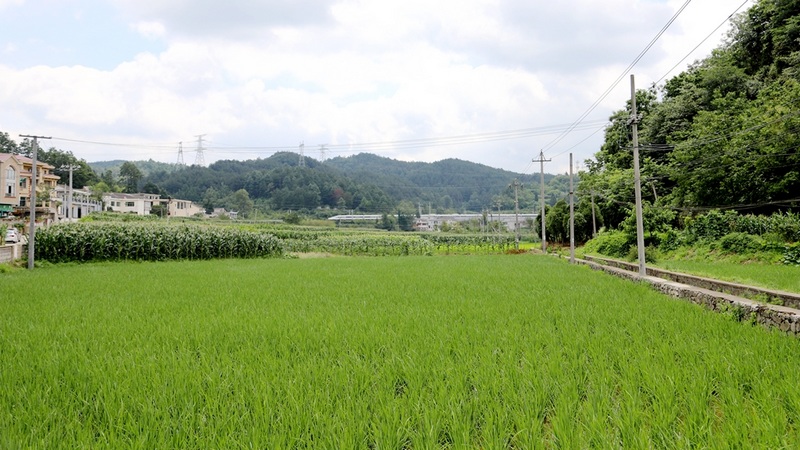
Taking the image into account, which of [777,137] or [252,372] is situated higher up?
[777,137]

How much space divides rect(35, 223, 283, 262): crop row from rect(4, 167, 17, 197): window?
20.7 metres

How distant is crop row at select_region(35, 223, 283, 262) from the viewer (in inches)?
764

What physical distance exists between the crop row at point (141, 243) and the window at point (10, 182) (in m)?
20.7

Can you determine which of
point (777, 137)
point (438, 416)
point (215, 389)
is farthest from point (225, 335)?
point (777, 137)

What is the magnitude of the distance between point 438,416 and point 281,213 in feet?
204

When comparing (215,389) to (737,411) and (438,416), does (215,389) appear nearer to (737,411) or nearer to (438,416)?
(438,416)

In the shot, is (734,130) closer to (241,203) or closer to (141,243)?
(141,243)

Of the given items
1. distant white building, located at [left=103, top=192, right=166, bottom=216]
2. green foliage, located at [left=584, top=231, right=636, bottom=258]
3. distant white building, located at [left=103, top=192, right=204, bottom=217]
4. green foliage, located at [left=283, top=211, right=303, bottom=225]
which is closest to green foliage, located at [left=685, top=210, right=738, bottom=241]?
green foliage, located at [left=584, top=231, right=636, bottom=258]

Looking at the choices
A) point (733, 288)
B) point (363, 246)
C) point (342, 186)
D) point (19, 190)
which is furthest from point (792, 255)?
point (342, 186)

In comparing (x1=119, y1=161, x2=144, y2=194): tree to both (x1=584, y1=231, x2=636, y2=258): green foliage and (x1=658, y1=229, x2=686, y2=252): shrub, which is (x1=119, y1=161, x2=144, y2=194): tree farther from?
(x1=658, y1=229, x2=686, y2=252): shrub

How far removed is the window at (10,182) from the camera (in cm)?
3598

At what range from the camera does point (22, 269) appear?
54.5 feet

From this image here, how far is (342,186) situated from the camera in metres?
68.4

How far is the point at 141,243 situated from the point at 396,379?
2112 centimetres
